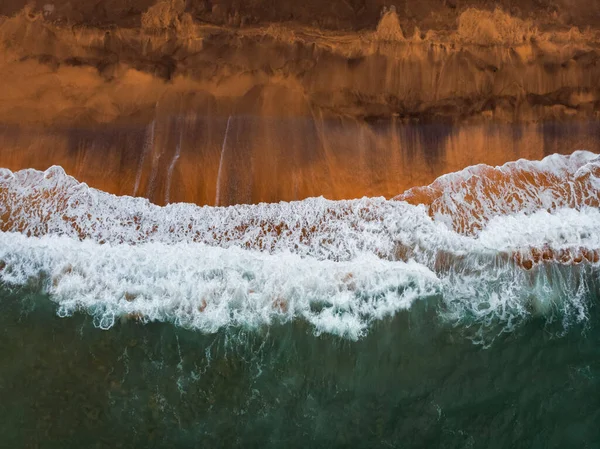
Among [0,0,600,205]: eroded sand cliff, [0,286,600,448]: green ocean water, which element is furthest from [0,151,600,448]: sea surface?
[0,0,600,205]: eroded sand cliff

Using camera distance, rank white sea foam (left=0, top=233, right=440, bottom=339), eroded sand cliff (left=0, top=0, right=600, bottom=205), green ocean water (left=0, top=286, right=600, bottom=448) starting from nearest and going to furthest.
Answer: green ocean water (left=0, top=286, right=600, bottom=448), white sea foam (left=0, top=233, right=440, bottom=339), eroded sand cliff (left=0, top=0, right=600, bottom=205)

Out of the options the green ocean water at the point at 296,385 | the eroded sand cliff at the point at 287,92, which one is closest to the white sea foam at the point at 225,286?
the green ocean water at the point at 296,385

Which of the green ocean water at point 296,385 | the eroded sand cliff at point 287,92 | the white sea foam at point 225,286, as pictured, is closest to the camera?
the green ocean water at point 296,385

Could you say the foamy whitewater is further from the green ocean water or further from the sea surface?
the green ocean water

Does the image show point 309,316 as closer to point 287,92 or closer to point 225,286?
point 225,286

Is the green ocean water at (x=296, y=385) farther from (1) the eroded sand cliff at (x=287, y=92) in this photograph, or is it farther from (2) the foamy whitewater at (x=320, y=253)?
(1) the eroded sand cliff at (x=287, y=92)

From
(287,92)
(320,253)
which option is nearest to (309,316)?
(320,253)
